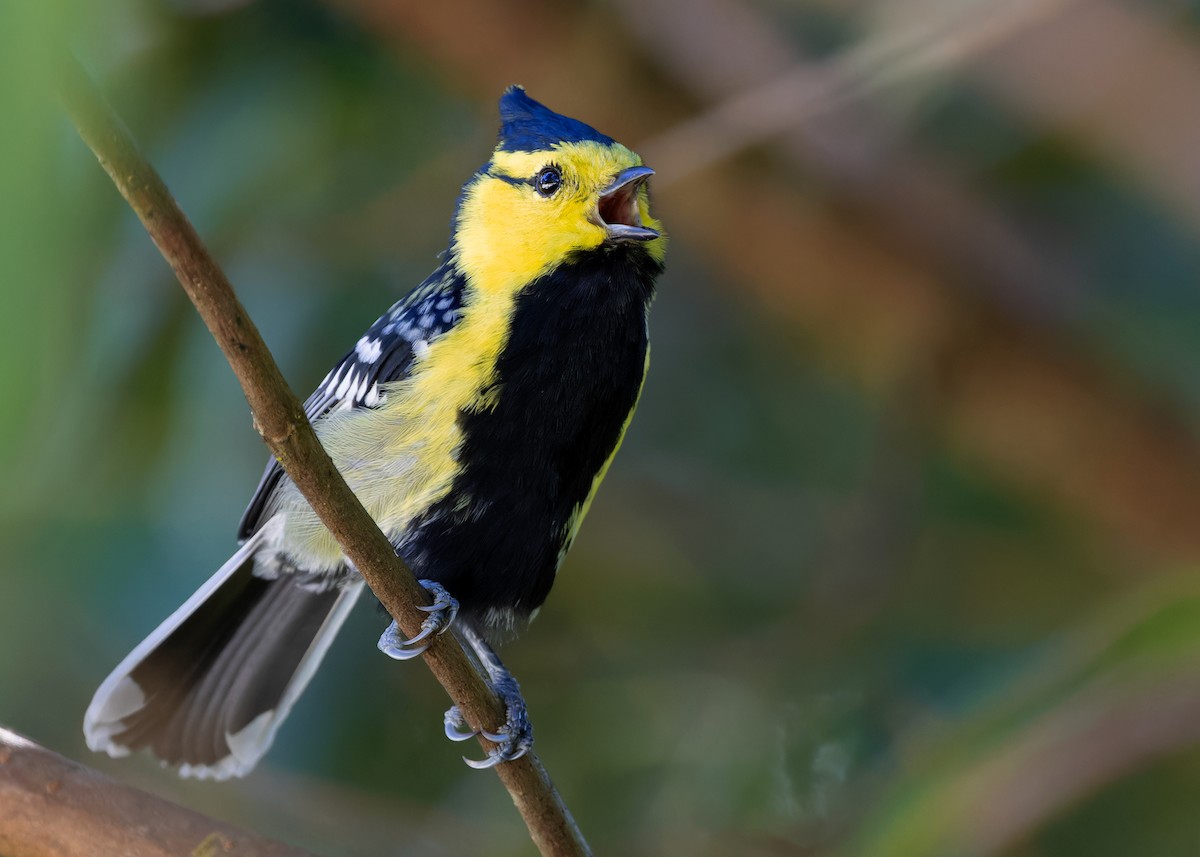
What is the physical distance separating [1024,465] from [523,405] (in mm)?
959

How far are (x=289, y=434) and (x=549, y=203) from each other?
643 millimetres

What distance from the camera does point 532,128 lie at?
1412 millimetres

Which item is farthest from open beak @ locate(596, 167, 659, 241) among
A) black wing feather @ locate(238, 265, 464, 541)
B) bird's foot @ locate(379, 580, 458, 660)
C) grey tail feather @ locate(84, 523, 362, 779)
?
grey tail feather @ locate(84, 523, 362, 779)

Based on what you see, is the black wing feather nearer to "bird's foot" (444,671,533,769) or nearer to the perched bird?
the perched bird

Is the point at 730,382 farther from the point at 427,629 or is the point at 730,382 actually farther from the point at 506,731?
the point at 427,629

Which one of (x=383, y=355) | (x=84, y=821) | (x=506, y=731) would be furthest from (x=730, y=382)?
(x=84, y=821)

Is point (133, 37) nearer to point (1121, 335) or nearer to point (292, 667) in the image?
point (292, 667)

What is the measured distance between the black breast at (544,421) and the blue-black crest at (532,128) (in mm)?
151

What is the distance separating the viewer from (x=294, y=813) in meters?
2.06

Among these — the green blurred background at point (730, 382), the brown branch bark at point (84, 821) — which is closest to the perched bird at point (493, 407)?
the brown branch bark at point (84, 821)

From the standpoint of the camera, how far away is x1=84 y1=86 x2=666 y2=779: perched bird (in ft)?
4.17

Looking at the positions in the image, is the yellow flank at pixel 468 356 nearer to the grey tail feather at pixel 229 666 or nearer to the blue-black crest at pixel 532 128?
the blue-black crest at pixel 532 128

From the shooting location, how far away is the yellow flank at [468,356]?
1.27 m

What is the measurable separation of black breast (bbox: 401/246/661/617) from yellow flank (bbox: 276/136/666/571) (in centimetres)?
2
